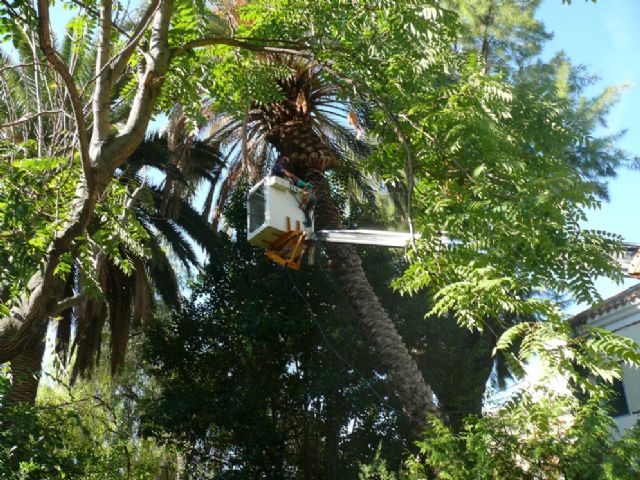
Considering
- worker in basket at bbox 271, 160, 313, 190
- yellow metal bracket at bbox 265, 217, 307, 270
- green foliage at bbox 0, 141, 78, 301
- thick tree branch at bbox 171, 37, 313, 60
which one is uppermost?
worker in basket at bbox 271, 160, 313, 190

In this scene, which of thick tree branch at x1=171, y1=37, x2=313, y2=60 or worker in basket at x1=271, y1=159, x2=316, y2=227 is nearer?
thick tree branch at x1=171, y1=37, x2=313, y2=60

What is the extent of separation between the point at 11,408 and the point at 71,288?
25.8 feet

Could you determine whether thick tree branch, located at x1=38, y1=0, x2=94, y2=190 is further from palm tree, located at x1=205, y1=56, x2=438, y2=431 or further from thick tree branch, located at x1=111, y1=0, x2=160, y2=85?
palm tree, located at x1=205, y1=56, x2=438, y2=431

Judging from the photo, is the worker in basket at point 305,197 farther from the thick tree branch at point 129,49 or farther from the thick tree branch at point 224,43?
the thick tree branch at point 129,49

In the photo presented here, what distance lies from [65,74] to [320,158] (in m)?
9.15

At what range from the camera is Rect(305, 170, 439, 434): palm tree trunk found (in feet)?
37.1

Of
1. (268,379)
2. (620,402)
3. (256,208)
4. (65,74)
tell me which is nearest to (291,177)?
(256,208)

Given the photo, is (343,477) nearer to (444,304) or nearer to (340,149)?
(340,149)

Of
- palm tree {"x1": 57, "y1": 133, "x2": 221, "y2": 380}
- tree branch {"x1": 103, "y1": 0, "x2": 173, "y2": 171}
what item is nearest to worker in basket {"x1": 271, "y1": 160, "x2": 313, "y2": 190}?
palm tree {"x1": 57, "y1": 133, "x2": 221, "y2": 380}

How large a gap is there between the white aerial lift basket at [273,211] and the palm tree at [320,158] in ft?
1.78

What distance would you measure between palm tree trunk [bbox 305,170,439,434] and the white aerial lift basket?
5.53ft

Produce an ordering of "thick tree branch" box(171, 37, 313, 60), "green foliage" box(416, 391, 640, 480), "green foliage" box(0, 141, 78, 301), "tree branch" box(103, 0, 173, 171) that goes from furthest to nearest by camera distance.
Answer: "green foliage" box(416, 391, 640, 480) → "thick tree branch" box(171, 37, 313, 60) → "green foliage" box(0, 141, 78, 301) → "tree branch" box(103, 0, 173, 171)

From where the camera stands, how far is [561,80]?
46.5ft

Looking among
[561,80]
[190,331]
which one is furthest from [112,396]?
[561,80]
